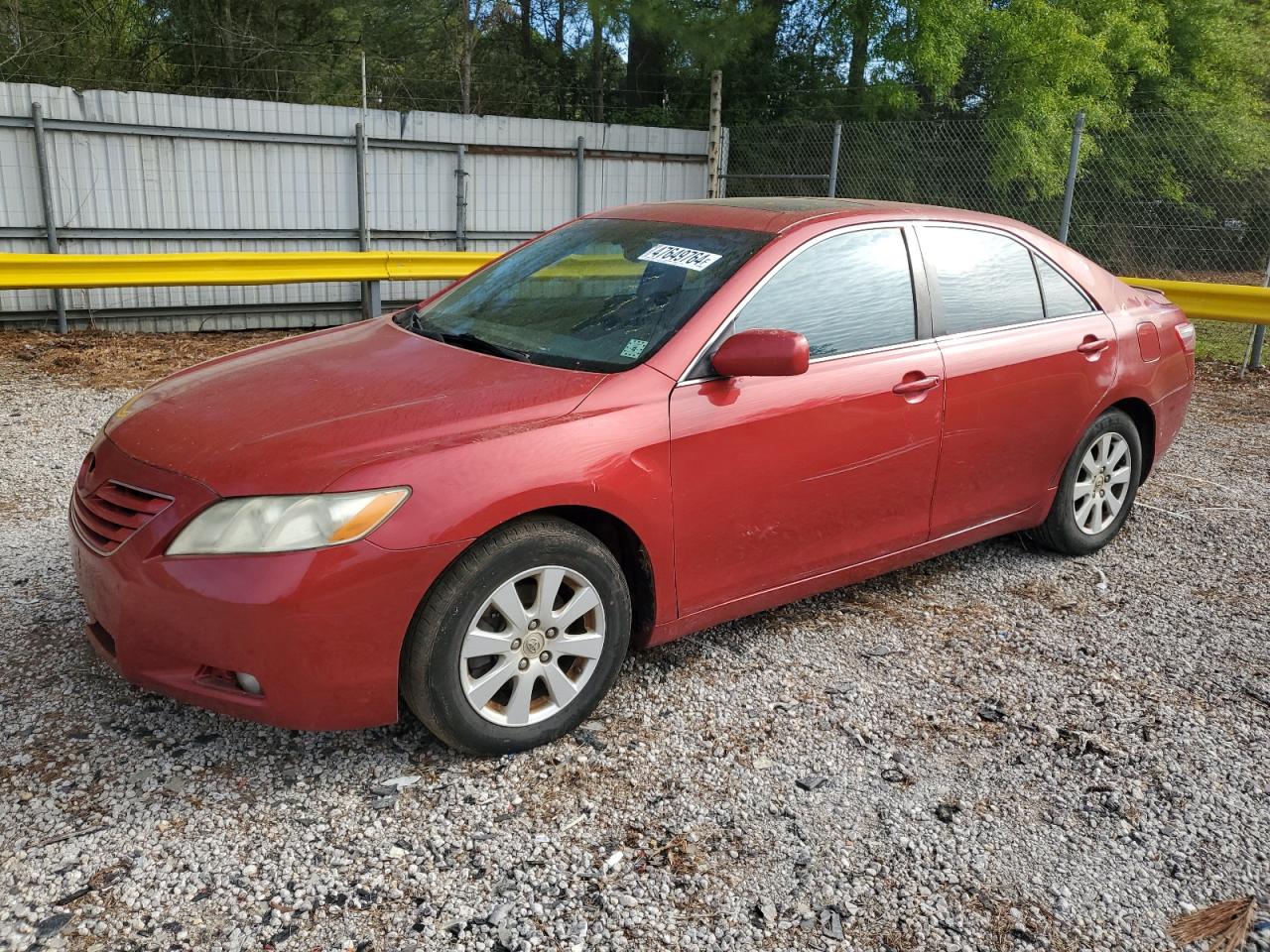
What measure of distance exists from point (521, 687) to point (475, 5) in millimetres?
20457

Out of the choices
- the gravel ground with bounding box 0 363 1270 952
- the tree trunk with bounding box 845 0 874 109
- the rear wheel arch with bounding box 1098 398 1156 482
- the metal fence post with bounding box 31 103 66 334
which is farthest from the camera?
the tree trunk with bounding box 845 0 874 109

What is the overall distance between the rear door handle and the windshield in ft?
2.43

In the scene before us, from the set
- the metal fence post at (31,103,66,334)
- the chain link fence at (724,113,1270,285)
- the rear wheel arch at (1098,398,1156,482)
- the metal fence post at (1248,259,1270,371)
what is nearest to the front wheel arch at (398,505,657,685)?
the rear wheel arch at (1098,398,1156,482)

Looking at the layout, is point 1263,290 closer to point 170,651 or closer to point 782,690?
point 782,690

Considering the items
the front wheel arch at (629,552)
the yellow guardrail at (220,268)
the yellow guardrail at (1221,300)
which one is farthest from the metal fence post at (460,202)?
the front wheel arch at (629,552)

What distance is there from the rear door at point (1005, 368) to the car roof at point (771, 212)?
11cm

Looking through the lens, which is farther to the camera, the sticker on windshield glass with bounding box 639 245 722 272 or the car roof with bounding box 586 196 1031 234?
the car roof with bounding box 586 196 1031 234

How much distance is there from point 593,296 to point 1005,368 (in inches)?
67.1

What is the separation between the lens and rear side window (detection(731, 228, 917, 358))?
377 centimetres

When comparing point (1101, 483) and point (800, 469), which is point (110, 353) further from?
point (1101, 483)

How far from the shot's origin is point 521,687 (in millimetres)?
3205

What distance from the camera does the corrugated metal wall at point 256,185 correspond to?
10.2m

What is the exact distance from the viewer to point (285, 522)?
2.87 metres

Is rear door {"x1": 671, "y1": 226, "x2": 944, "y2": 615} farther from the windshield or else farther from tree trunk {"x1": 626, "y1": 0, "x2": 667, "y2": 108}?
tree trunk {"x1": 626, "y1": 0, "x2": 667, "y2": 108}
